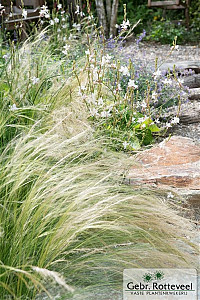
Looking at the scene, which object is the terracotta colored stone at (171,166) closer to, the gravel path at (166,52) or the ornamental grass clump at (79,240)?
the ornamental grass clump at (79,240)

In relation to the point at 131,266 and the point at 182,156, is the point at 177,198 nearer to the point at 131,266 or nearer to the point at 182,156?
the point at 182,156

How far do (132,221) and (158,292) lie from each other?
29cm

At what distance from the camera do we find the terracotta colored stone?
2.58 meters

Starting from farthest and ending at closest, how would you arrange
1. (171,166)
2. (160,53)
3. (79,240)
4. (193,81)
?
(160,53) → (193,81) → (171,166) → (79,240)

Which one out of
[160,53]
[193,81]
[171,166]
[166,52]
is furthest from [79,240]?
[166,52]

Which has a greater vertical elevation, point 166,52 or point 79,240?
point 79,240

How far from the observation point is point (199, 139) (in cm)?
390

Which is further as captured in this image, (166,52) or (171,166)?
(166,52)

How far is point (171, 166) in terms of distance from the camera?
2.78 m

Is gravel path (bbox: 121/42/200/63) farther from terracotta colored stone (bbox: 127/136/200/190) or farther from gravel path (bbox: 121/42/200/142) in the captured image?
terracotta colored stone (bbox: 127/136/200/190)

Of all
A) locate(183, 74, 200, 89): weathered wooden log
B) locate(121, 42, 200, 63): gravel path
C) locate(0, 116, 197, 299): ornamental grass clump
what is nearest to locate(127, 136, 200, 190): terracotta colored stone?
locate(0, 116, 197, 299): ornamental grass clump

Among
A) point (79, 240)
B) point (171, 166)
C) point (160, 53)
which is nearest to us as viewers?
point (79, 240)

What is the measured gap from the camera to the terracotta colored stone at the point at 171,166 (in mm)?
2577

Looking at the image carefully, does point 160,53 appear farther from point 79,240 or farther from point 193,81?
point 79,240
